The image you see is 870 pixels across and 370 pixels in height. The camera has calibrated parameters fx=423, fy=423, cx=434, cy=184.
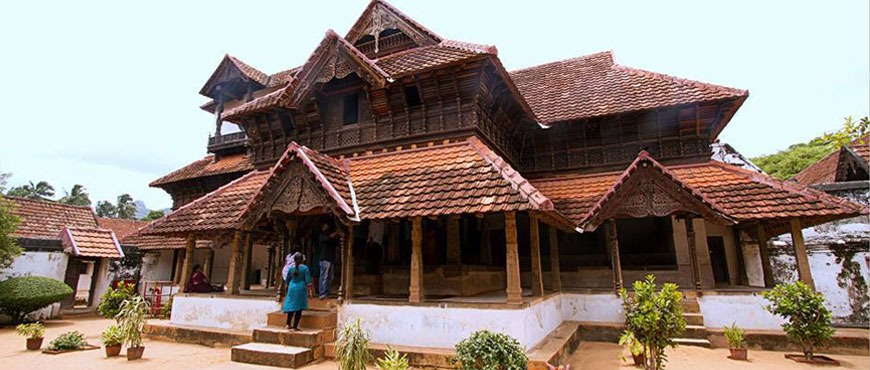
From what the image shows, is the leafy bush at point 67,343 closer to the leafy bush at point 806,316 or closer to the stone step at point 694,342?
the stone step at point 694,342

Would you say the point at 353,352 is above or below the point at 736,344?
above

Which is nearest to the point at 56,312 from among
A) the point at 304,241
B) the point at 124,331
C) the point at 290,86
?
the point at 124,331

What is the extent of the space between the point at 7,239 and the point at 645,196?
60.2ft

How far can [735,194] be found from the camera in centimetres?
945

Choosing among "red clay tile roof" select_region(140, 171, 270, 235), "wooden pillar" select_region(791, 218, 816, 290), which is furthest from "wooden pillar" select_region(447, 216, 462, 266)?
"wooden pillar" select_region(791, 218, 816, 290)

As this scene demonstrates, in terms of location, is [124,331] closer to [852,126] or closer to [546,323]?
[546,323]

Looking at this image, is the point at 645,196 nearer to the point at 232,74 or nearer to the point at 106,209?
the point at 232,74

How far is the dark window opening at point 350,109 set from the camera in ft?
35.2

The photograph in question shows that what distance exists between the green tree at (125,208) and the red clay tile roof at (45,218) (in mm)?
56007

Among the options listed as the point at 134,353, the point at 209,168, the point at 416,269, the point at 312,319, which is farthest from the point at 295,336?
the point at 209,168

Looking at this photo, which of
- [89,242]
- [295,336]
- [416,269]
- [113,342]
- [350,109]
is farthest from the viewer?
[89,242]

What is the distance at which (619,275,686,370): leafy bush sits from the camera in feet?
19.4

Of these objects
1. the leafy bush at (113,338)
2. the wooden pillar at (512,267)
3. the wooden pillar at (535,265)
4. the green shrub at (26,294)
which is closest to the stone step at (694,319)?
the wooden pillar at (535,265)

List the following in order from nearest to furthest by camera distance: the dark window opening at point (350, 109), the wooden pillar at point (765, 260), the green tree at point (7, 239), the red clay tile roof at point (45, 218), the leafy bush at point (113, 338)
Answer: the leafy bush at point (113, 338), the wooden pillar at point (765, 260), the dark window opening at point (350, 109), the green tree at point (7, 239), the red clay tile roof at point (45, 218)
